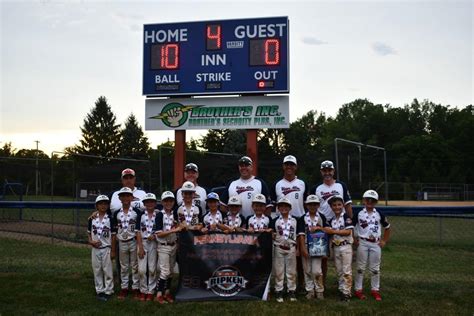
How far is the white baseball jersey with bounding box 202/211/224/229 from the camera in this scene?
22.8 ft

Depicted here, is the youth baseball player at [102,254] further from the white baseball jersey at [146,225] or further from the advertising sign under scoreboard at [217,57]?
the advertising sign under scoreboard at [217,57]

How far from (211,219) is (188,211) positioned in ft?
1.14

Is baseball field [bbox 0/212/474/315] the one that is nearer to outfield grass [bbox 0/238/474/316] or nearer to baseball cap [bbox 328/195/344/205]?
outfield grass [bbox 0/238/474/316]

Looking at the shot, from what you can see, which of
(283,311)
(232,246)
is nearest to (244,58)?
(232,246)

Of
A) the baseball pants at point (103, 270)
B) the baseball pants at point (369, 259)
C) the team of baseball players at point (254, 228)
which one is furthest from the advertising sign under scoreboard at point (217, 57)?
the baseball pants at point (103, 270)

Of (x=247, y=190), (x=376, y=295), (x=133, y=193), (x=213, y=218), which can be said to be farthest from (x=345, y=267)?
(x=133, y=193)

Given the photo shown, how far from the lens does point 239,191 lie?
720cm

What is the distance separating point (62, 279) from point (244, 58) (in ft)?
22.1

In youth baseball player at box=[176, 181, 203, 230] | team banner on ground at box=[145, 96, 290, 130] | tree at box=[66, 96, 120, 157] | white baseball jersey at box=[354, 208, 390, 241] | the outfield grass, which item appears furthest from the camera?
tree at box=[66, 96, 120, 157]

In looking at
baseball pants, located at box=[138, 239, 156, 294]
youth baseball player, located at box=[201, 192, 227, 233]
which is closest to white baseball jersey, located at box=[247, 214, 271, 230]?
youth baseball player, located at box=[201, 192, 227, 233]

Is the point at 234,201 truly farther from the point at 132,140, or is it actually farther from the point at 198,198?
the point at 132,140

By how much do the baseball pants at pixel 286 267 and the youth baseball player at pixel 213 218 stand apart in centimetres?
85

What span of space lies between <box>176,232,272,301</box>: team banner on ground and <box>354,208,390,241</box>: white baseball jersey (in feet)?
4.18

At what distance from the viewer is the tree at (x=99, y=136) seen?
67125mm
